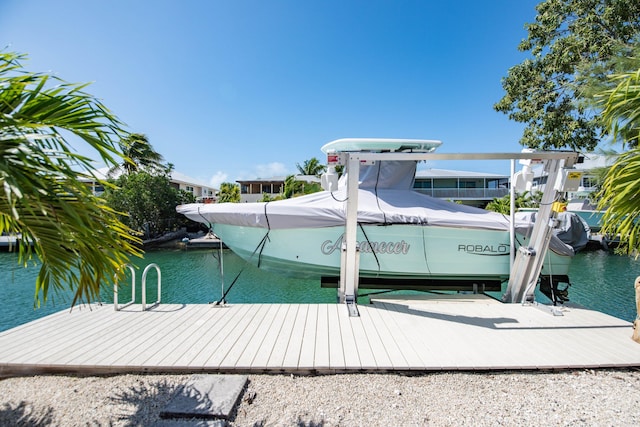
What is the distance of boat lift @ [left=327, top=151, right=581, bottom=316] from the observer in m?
3.97

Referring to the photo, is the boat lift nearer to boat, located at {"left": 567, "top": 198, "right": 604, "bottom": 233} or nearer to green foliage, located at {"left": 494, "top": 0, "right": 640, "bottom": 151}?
green foliage, located at {"left": 494, "top": 0, "right": 640, "bottom": 151}

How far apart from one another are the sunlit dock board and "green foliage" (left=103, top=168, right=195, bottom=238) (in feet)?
57.9

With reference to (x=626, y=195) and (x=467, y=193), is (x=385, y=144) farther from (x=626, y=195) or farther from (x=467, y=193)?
(x=467, y=193)

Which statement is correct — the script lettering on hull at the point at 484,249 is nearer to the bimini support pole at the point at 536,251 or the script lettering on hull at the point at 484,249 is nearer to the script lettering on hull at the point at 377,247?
the bimini support pole at the point at 536,251

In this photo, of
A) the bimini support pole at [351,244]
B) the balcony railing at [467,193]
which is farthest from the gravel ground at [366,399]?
the balcony railing at [467,193]

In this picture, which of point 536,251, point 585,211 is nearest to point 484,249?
point 536,251

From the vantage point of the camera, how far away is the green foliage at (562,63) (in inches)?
310

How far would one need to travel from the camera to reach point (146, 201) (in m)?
19.8

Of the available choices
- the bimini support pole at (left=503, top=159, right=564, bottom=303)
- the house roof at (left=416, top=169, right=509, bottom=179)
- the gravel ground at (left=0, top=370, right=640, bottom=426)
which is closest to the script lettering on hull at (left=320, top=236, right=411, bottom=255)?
the bimini support pole at (left=503, top=159, right=564, bottom=303)

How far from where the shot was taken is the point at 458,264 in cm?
503

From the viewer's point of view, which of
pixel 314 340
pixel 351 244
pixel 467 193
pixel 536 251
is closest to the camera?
pixel 314 340

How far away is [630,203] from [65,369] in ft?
15.1

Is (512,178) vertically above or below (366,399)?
above

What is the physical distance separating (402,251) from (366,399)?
2.91 metres
